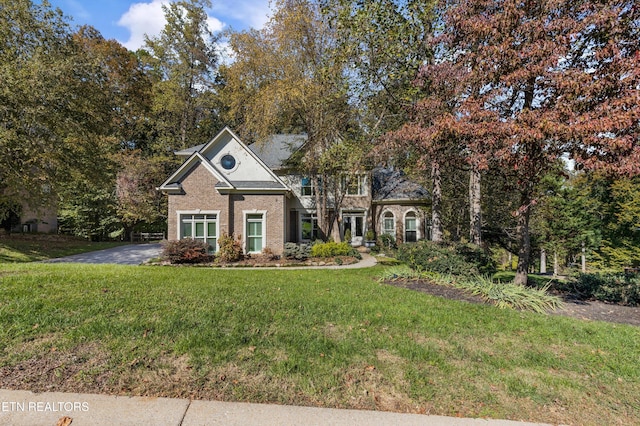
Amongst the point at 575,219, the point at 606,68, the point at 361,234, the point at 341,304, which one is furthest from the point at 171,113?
the point at 575,219

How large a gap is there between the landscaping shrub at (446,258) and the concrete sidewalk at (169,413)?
6700 mm

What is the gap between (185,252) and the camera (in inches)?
535

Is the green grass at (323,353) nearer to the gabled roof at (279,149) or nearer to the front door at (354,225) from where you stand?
the front door at (354,225)

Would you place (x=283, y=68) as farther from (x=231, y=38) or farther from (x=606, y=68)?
(x=606, y=68)

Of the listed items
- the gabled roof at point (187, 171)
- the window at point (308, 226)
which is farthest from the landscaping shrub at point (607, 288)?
the window at point (308, 226)

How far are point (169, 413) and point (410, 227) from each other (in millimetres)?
19678

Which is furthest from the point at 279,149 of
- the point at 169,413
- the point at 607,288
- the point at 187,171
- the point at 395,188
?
the point at 169,413

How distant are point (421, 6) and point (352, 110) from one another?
4.98m

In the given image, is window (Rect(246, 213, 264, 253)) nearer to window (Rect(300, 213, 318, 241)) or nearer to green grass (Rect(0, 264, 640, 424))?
window (Rect(300, 213, 318, 241))

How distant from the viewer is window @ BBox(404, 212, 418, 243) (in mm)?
20906

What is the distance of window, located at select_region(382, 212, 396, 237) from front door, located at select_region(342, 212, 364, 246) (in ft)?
4.90

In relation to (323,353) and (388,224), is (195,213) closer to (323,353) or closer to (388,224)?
(388,224)

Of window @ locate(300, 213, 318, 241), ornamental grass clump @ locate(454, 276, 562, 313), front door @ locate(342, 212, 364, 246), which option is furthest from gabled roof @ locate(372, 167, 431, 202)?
ornamental grass clump @ locate(454, 276, 562, 313)

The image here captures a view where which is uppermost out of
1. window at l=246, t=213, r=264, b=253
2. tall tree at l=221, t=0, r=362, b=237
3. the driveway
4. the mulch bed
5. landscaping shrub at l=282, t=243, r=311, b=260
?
tall tree at l=221, t=0, r=362, b=237
